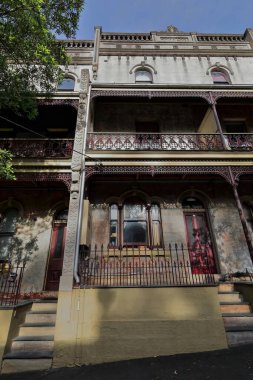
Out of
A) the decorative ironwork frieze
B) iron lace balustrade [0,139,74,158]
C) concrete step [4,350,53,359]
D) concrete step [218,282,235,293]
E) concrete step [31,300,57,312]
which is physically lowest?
concrete step [4,350,53,359]

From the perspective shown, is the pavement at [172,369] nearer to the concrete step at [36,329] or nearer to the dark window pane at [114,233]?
the concrete step at [36,329]

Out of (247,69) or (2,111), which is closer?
(2,111)

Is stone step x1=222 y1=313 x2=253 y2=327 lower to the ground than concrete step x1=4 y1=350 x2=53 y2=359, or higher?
higher

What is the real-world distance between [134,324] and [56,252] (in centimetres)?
469

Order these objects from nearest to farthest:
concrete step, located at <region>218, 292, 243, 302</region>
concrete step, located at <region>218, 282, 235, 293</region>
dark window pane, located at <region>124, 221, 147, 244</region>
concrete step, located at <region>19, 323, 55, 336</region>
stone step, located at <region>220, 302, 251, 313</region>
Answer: concrete step, located at <region>19, 323, 55, 336</region> < stone step, located at <region>220, 302, 251, 313</region> < concrete step, located at <region>218, 292, 243, 302</region> < concrete step, located at <region>218, 282, 235, 293</region> < dark window pane, located at <region>124, 221, 147, 244</region>

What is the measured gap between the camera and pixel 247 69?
1311 cm

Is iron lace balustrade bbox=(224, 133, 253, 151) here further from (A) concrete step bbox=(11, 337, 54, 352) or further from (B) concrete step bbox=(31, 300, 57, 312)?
(A) concrete step bbox=(11, 337, 54, 352)

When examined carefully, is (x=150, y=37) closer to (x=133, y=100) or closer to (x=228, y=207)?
(x=133, y=100)

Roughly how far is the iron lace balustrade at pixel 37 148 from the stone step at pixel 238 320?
23.5 ft

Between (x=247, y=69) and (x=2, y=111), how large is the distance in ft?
43.0

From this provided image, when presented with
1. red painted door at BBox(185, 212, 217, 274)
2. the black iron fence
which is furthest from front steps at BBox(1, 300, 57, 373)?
red painted door at BBox(185, 212, 217, 274)

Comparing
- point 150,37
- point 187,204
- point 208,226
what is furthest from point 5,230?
point 150,37

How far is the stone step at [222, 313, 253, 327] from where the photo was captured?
5793mm

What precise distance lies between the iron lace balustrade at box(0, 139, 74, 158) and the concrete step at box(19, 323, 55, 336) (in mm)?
5533
